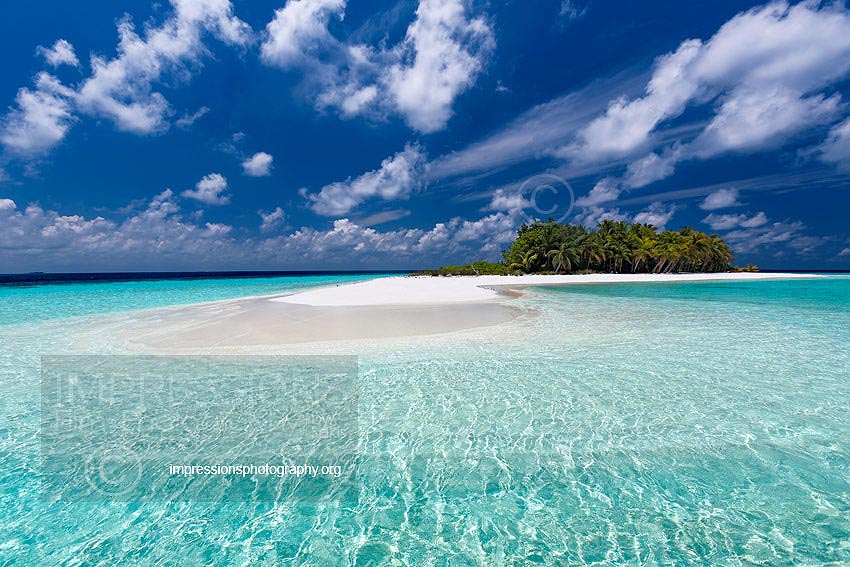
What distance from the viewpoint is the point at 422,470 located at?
475 centimetres

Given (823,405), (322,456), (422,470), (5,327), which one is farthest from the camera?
(5,327)

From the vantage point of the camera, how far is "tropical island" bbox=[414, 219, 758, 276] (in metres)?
66.2

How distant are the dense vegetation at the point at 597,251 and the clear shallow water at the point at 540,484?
59.5 meters

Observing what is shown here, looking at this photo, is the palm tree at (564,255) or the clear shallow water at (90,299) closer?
the clear shallow water at (90,299)

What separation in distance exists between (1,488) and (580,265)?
7262 cm

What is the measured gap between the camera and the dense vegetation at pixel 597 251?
2603 inches

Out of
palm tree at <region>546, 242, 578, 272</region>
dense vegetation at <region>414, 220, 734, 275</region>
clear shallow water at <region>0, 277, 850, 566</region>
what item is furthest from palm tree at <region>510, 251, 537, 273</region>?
clear shallow water at <region>0, 277, 850, 566</region>

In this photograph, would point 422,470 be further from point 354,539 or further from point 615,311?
point 615,311

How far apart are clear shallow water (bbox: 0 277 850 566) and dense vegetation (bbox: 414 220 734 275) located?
59469 millimetres

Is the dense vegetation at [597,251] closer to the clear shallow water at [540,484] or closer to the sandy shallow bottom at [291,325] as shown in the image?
the sandy shallow bottom at [291,325]

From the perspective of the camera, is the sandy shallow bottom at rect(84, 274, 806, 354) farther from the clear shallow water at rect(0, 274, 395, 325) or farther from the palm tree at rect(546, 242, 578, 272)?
the palm tree at rect(546, 242, 578, 272)

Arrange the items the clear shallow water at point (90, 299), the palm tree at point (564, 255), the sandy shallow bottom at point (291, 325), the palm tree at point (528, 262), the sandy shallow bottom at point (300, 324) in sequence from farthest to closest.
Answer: the palm tree at point (528, 262)
the palm tree at point (564, 255)
the clear shallow water at point (90, 299)
the sandy shallow bottom at point (291, 325)
the sandy shallow bottom at point (300, 324)

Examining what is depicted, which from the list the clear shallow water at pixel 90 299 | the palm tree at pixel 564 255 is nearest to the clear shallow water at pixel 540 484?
the clear shallow water at pixel 90 299

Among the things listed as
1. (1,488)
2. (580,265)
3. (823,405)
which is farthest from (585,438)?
(580,265)
